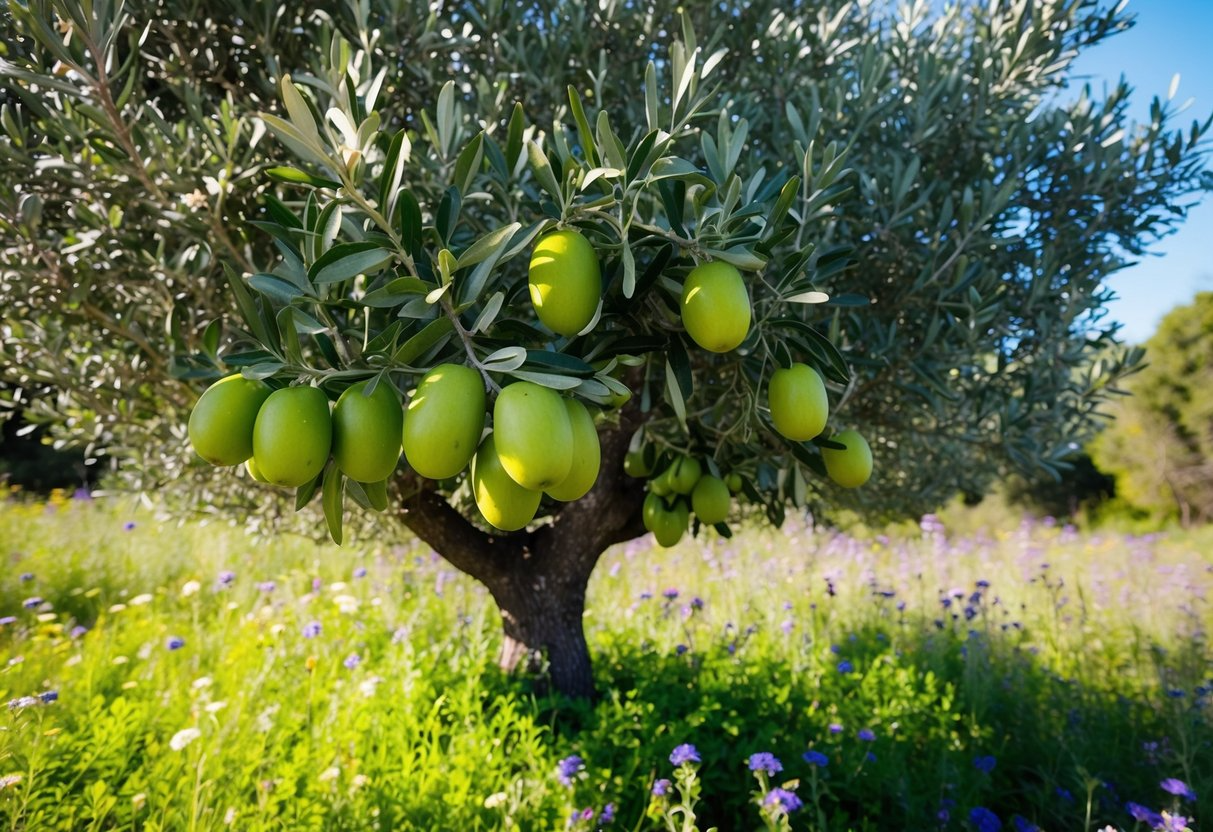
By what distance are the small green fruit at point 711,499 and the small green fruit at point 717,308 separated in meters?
0.80

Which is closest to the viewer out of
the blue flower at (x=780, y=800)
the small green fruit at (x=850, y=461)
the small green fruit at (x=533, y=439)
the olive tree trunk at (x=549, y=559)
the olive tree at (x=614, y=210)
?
the small green fruit at (x=533, y=439)

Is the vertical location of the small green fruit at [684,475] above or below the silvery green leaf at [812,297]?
below

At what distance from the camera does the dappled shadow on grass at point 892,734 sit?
9.02ft

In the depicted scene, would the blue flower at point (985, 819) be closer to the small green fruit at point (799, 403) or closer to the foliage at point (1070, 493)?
the small green fruit at point (799, 403)

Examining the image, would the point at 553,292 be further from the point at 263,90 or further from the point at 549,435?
the point at 263,90

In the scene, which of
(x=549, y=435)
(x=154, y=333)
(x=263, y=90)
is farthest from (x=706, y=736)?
(x=263, y=90)

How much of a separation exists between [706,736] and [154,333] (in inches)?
111

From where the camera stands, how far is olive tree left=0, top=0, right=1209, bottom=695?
1.73 meters

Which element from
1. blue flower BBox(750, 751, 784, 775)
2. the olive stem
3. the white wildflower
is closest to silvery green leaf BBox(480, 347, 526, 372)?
the olive stem

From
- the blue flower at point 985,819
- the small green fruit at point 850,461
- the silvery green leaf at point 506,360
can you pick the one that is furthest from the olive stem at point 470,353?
the blue flower at point 985,819

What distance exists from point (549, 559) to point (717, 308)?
2389 mm

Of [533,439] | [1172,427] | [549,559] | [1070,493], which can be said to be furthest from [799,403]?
[1070,493]

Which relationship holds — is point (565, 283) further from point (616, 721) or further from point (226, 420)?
point (616, 721)

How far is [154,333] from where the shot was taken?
259 centimetres
